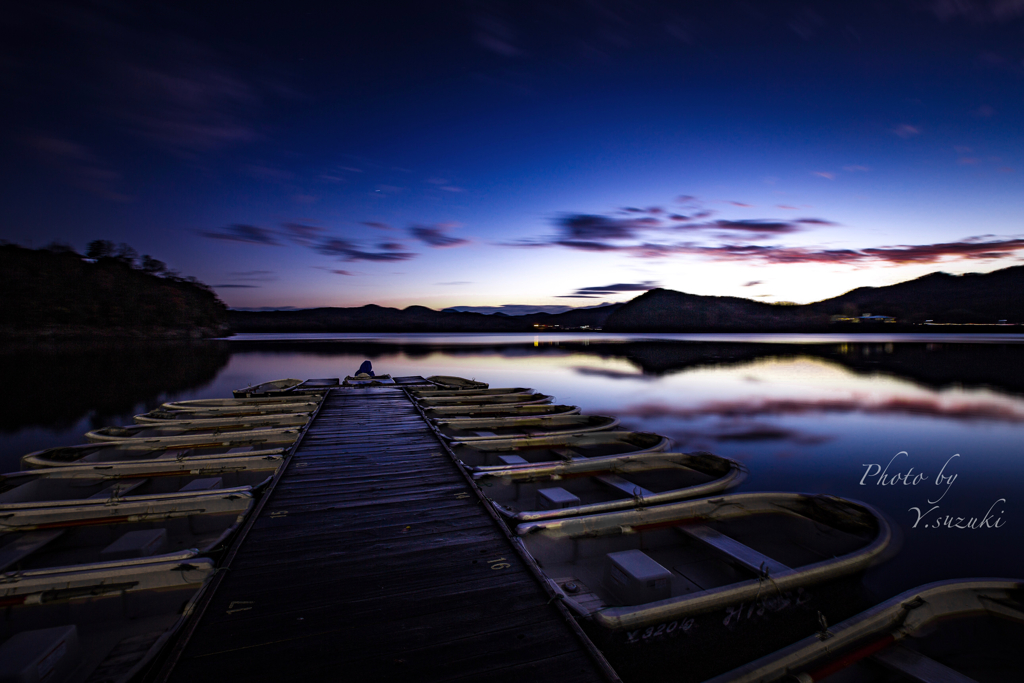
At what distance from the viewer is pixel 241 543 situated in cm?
416

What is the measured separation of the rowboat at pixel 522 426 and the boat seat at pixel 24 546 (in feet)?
16.9

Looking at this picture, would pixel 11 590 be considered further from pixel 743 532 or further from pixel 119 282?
pixel 119 282

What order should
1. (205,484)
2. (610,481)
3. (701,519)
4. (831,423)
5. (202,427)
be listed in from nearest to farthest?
(701,519) < (205,484) < (610,481) < (202,427) < (831,423)

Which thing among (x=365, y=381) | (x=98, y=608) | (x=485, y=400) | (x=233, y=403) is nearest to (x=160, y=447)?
(x=233, y=403)

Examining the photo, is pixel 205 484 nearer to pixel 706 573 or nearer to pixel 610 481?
pixel 610 481

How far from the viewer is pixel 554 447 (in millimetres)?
8430

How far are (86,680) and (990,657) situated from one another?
655 centimetres

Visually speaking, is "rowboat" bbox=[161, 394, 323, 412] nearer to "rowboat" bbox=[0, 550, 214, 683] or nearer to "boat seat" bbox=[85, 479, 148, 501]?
"boat seat" bbox=[85, 479, 148, 501]

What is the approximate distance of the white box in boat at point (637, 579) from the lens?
3781mm

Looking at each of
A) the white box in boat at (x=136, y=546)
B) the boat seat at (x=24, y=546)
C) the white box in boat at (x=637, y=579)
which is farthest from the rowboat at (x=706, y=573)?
the boat seat at (x=24, y=546)

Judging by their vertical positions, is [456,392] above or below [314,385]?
above

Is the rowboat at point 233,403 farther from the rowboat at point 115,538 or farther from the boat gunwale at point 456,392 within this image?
the rowboat at point 115,538

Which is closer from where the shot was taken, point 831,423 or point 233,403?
A: point 233,403

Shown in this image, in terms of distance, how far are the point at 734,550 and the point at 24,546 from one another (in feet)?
23.5
